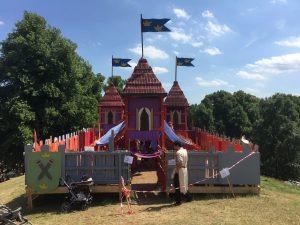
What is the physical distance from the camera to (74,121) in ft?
96.3

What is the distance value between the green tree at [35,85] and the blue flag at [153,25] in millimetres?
14491


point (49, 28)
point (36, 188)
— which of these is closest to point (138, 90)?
point (36, 188)

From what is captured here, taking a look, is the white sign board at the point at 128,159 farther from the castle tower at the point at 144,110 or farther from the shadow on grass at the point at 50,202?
the castle tower at the point at 144,110

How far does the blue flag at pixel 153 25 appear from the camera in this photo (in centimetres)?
1363

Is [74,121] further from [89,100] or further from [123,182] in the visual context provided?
[123,182]

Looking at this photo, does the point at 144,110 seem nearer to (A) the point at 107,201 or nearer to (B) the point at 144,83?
(B) the point at 144,83

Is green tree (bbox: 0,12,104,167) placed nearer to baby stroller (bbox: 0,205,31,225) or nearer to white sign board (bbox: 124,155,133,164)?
white sign board (bbox: 124,155,133,164)

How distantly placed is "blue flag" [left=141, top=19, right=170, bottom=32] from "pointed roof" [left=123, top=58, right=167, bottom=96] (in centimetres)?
143

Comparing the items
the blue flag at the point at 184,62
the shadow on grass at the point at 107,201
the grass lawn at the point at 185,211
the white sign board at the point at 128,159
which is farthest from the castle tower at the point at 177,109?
the white sign board at the point at 128,159

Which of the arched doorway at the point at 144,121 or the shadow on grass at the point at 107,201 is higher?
the arched doorway at the point at 144,121

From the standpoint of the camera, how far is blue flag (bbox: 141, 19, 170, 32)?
1363cm

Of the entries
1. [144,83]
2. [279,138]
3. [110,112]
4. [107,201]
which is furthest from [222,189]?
[279,138]

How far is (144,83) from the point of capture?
43.9 ft

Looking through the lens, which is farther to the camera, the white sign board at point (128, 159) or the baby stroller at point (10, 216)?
the white sign board at point (128, 159)
